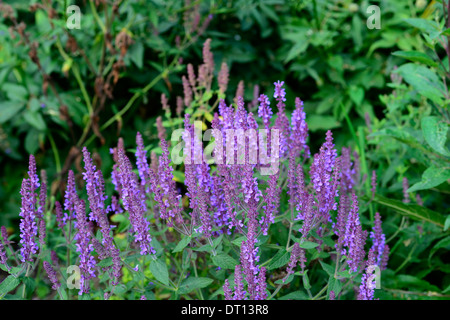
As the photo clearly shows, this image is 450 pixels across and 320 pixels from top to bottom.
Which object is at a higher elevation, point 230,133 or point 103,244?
point 230,133

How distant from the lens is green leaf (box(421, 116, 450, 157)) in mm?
2602

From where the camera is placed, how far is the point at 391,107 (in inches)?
129

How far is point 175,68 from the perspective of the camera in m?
3.85

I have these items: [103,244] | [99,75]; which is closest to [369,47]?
[99,75]

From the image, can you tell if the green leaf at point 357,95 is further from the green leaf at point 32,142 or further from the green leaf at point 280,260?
the green leaf at point 32,142

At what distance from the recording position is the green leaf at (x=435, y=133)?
8.54 feet

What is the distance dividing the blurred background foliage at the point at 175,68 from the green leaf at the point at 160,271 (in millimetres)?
1742

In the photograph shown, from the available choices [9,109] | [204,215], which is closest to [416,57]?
[204,215]

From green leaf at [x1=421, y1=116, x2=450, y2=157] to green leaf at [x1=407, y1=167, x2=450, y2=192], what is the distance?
0.11 m

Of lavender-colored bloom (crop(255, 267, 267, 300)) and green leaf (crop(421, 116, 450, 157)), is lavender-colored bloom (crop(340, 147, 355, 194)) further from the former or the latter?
lavender-colored bloom (crop(255, 267, 267, 300))

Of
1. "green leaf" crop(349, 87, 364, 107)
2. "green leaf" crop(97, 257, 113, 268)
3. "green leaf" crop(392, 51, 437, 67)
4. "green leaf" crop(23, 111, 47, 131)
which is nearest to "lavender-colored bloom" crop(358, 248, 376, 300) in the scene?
"green leaf" crop(97, 257, 113, 268)

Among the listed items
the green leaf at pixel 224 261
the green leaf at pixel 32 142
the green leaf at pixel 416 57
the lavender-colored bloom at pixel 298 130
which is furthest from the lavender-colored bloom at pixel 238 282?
the green leaf at pixel 32 142
